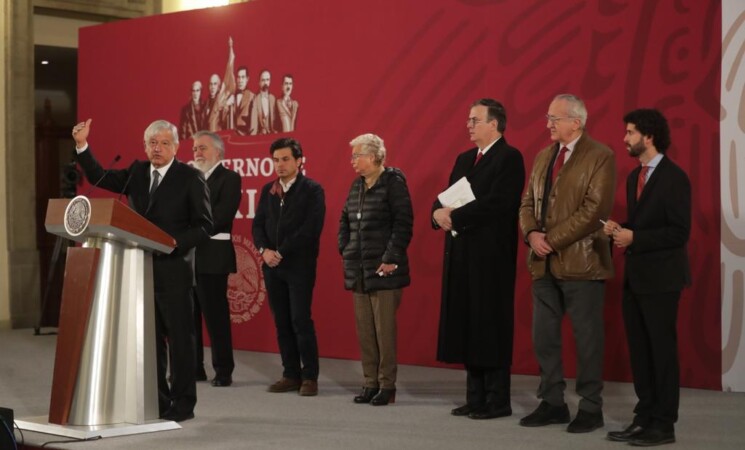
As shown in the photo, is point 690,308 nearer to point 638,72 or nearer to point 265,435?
point 638,72

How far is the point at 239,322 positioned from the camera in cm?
823

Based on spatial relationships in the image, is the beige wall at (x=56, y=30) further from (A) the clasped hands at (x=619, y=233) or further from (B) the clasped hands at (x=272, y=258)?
(A) the clasped hands at (x=619, y=233)

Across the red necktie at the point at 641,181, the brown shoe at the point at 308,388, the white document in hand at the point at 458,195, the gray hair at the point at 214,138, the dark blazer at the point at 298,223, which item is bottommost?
the brown shoe at the point at 308,388

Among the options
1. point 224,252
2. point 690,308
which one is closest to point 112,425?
point 224,252

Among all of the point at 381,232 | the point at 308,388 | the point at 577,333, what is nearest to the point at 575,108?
the point at 577,333

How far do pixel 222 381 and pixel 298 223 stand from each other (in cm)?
109

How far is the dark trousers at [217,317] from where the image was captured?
6352 mm

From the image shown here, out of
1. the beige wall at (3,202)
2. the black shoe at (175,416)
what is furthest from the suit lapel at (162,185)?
the beige wall at (3,202)

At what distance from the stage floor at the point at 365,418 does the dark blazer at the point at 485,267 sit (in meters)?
0.36

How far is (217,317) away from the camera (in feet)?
20.9

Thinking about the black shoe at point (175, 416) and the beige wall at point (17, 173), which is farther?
the beige wall at point (17, 173)

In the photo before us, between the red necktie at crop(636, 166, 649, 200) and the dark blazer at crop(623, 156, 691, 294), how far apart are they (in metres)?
0.06

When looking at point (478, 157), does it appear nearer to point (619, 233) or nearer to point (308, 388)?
point (619, 233)

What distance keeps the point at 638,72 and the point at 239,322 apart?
3.62 metres
